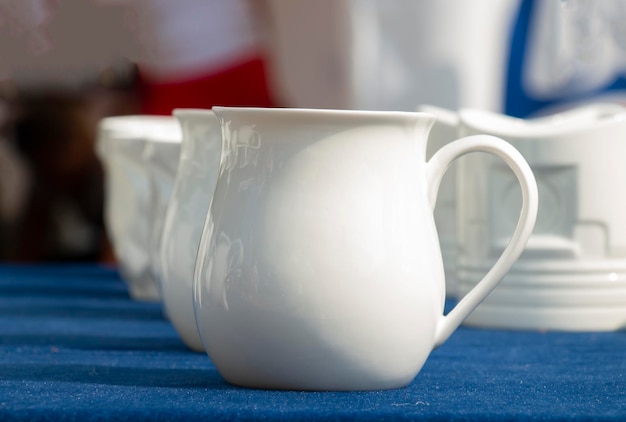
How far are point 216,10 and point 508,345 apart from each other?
1925 mm

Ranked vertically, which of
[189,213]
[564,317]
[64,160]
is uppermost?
[189,213]

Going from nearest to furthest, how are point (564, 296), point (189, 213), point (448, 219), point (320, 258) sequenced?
point (320, 258)
point (189, 213)
point (564, 296)
point (448, 219)

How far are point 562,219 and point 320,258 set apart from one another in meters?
0.34

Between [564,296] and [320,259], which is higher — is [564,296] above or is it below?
below

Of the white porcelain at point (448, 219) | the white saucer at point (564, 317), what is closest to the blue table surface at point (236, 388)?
the white saucer at point (564, 317)

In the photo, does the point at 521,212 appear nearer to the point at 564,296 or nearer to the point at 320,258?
the point at 320,258

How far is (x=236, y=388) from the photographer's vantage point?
1.68 ft

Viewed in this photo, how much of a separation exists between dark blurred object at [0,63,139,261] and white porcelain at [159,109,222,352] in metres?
1.69

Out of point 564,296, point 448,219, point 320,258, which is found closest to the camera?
point 320,258

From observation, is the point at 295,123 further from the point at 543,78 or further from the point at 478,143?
the point at 543,78

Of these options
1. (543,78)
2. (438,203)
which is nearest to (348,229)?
(438,203)

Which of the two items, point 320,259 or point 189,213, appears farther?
point 189,213

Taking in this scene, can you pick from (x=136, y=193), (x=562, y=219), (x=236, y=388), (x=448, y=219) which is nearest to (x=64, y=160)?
(x=136, y=193)

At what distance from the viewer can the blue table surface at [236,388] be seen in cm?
43
